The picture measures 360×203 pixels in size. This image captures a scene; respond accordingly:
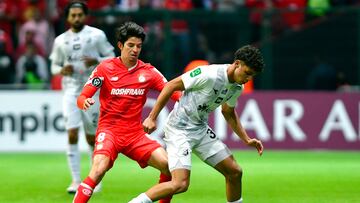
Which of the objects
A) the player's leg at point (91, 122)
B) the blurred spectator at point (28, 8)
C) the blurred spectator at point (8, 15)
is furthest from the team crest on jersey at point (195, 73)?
the blurred spectator at point (8, 15)

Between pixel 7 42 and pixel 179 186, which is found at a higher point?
pixel 179 186

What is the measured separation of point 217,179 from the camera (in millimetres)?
15094

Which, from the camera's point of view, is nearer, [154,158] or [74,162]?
[154,158]

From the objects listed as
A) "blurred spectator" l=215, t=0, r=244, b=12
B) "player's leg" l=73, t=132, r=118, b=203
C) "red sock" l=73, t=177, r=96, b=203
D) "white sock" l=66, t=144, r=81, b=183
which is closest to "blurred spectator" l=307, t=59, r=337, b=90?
"blurred spectator" l=215, t=0, r=244, b=12

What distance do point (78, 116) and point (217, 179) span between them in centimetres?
262

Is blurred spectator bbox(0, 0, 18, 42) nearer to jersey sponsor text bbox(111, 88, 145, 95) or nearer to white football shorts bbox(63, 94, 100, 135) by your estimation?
white football shorts bbox(63, 94, 100, 135)

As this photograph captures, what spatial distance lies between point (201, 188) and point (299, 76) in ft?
25.4

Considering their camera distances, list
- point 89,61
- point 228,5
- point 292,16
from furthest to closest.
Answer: point 228,5 → point 292,16 → point 89,61

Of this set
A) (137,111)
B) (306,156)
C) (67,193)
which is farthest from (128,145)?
(306,156)

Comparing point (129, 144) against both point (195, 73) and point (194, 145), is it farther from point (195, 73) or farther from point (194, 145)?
point (195, 73)

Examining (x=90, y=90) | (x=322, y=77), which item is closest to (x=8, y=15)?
(x=322, y=77)

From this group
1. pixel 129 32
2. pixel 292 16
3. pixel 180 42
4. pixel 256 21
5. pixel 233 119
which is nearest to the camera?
pixel 129 32

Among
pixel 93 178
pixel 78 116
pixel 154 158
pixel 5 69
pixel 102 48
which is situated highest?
pixel 102 48

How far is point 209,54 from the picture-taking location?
20.9 m
